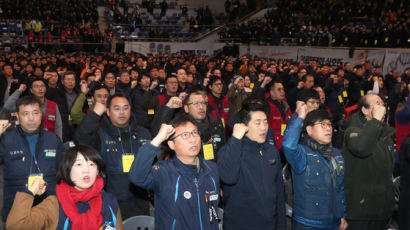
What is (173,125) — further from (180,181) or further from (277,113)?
(277,113)

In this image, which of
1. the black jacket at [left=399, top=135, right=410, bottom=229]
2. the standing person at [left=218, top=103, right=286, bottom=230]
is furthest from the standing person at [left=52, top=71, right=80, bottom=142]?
the black jacket at [left=399, top=135, right=410, bottom=229]

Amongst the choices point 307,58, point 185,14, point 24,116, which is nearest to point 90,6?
point 185,14

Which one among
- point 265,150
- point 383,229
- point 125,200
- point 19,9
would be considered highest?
point 19,9

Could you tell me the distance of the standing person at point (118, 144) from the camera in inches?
130

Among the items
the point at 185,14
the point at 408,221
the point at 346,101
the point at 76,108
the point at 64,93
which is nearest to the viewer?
the point at 408,221

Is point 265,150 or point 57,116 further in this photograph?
point 57,116

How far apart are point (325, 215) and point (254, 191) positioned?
0.62 meters

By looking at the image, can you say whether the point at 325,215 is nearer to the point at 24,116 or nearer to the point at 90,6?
the point at 24,116

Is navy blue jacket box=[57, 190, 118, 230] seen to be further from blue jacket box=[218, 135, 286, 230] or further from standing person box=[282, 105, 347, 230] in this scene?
standing person box=[282, 105, 347, 230]

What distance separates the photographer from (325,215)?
9.53 ft

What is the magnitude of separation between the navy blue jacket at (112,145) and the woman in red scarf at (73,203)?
32.7 inches

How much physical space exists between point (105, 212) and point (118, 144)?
1.12 meters

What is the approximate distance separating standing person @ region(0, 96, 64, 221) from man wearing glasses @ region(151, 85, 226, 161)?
101 cm

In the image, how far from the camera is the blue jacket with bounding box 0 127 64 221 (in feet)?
10.3
